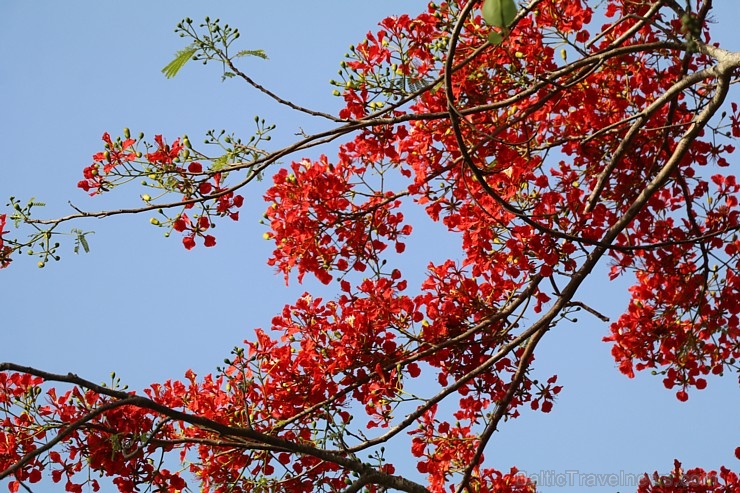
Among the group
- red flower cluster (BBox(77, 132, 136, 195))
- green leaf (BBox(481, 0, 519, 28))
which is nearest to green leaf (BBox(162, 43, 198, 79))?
red flower cluster (BBox(77, 132, 136, 195))

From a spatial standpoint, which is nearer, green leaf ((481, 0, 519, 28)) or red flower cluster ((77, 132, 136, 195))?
green leaf ((481, 0, 519, 28))

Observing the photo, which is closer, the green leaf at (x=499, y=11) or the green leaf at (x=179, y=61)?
the green leaf at (x=499, y=11)

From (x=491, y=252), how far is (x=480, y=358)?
47 centimetres

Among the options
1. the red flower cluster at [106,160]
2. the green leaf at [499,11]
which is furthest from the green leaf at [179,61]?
the green leaf at [499,11]

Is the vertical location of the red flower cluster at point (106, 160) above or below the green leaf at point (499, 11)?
above

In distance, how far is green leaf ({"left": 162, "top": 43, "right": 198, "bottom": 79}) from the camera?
11.3 feet

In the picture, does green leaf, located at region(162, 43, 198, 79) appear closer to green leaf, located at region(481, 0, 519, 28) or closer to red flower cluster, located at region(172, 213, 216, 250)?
red flower cluster, located at region(172, 213, 216, 250)

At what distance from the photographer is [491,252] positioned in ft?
13.7

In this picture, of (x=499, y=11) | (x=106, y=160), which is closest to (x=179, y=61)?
(x=106, y=160)

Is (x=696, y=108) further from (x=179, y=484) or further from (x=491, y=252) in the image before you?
(x=179, y=484)

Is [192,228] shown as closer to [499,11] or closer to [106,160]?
[106,160]

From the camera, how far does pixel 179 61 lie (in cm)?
355

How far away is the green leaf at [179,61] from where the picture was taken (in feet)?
11.3

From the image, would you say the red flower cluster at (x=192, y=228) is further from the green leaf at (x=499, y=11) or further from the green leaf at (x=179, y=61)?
the green leaf at (x=499, y=11)
